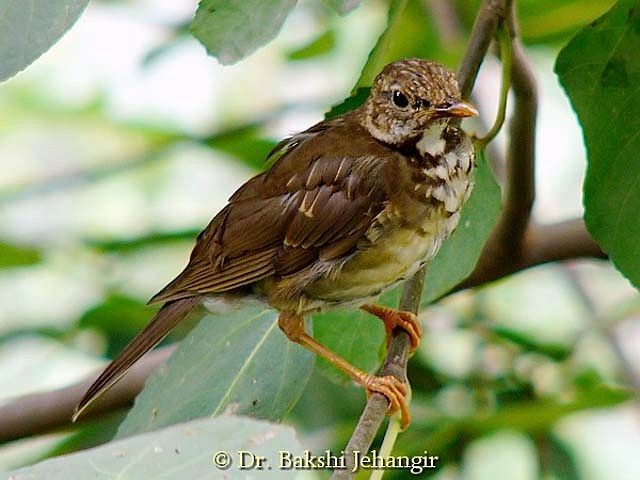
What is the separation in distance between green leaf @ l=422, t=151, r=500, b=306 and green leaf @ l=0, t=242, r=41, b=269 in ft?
6.45

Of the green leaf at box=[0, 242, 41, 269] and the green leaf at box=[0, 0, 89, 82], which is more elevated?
the green leaf at box=[0, 0, 89, 82]

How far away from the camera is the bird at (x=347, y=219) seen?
11.6 ft

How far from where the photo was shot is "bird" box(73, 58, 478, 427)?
3.54 metres

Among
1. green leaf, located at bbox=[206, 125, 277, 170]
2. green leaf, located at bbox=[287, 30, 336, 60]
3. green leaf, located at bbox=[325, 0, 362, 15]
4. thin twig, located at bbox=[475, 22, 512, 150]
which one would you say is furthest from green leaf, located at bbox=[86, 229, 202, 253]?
green leaf, located at bbox=[325, 0, 362, 15]

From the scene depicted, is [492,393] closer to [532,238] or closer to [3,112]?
[532,238]

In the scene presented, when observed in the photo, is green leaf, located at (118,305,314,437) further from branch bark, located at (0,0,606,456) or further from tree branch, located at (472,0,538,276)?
tree branch, located at (472,0,538,276)

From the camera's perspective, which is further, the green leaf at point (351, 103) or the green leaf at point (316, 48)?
the green leaf at point (316, 48)

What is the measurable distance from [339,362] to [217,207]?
3673 mm

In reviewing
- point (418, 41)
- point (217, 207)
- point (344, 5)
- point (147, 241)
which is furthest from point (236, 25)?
point (217, 207)

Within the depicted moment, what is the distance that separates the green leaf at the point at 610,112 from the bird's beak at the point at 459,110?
278 mm

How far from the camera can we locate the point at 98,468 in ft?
7.16

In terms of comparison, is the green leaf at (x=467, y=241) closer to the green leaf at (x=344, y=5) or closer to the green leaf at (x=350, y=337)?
the green leaf at (x=350, y=337)

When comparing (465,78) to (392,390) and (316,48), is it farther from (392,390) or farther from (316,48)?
(316,48)

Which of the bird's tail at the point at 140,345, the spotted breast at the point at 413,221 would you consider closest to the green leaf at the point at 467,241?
the spotted breast at the point at 413,221
